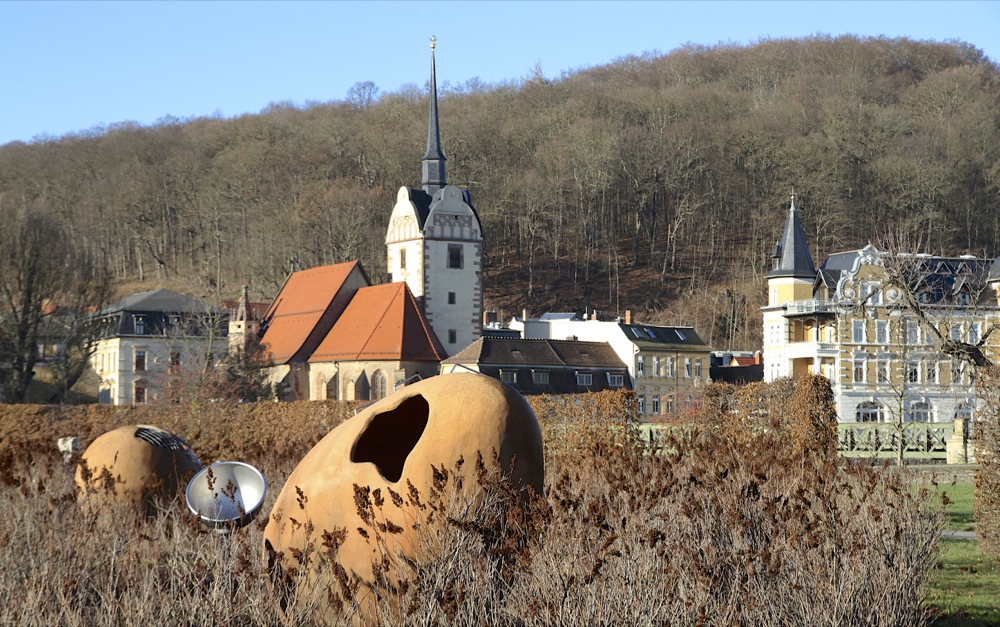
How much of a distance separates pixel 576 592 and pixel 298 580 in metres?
1.72

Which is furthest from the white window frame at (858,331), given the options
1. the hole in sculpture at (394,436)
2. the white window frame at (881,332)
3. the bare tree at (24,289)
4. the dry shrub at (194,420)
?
the hole in sculpture at (394,436)

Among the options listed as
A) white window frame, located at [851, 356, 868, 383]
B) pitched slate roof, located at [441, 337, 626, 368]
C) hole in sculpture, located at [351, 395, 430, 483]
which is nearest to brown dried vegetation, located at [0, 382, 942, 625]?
hole in sculpture, located at [351, 395, 430, 483]

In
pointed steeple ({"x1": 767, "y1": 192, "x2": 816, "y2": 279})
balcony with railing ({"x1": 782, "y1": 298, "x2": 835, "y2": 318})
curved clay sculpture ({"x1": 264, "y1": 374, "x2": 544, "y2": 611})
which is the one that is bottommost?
curved clay sculpture ({"x1": 264, "y1": 374, "x2": 544, "y2": 611})

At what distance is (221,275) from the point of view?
3888 inches

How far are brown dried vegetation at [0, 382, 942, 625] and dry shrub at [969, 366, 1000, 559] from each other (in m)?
2.17

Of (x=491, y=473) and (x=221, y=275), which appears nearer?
(x=491, y=473)

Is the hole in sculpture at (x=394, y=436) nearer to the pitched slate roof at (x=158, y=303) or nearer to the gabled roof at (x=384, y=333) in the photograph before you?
the gabled roof at (x=384, y=333)

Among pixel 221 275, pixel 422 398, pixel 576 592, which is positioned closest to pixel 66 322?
pixel 422 398

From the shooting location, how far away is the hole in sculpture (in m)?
11.1

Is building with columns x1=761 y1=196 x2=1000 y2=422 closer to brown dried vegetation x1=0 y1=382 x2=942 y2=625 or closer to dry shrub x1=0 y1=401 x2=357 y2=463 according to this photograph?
dry shrub x1=0 y1=401 x2=357 y2=463

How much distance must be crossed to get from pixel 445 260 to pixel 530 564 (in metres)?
60.9

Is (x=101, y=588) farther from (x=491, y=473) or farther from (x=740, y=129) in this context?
(x=740, y=129)

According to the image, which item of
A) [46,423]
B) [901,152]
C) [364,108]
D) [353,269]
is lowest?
[46,423]

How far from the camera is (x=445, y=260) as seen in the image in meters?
69.1
